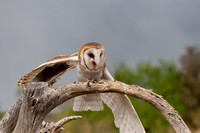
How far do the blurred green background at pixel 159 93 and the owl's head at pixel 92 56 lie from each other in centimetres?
882

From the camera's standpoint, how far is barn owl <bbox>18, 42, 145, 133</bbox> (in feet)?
10.8

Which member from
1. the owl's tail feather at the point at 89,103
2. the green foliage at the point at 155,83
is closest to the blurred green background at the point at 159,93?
the green foliage at the point at 155,83

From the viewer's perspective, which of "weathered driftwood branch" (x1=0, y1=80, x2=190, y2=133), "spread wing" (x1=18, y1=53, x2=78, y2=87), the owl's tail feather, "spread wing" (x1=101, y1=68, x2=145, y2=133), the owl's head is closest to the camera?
"weathered driftwood branch" (x1=0, y1=80, x2=190, y2=133)

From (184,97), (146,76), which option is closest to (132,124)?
(146,76)

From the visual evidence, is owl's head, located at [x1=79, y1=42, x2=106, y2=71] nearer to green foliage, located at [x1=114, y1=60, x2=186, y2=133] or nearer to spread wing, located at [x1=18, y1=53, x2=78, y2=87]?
spread wing, located at [x1=18, y1=53, x2=78, y2=87]

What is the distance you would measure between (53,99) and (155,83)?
1124cm

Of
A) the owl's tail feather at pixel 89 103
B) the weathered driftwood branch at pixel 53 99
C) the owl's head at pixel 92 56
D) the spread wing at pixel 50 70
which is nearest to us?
the weathered driftwood branch at pixel 53 99

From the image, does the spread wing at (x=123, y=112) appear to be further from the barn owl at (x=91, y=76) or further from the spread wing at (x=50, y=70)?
the spread wing at (x=50, y=70)

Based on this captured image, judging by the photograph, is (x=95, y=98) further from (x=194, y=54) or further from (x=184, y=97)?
(x=194, y=54)

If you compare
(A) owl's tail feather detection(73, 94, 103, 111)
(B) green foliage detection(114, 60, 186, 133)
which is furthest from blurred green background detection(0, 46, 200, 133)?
(A) owl's tail feather detection(73, 94, 103, 111)

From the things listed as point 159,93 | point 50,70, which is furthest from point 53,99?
point 159,93

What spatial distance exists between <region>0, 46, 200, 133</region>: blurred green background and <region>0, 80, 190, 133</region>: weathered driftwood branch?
874 cm

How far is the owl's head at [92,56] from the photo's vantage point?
3250 millimetres

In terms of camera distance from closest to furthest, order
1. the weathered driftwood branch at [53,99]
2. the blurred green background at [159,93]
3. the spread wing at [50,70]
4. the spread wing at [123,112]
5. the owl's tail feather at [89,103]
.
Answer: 1. the weathered driftwood branch at [53,99]
2. the spread wing at [50,70]
3. the spread wing at [123,112]
4. the owl's tail feather at [89,103]
5. the blurred green background at [159,93]
